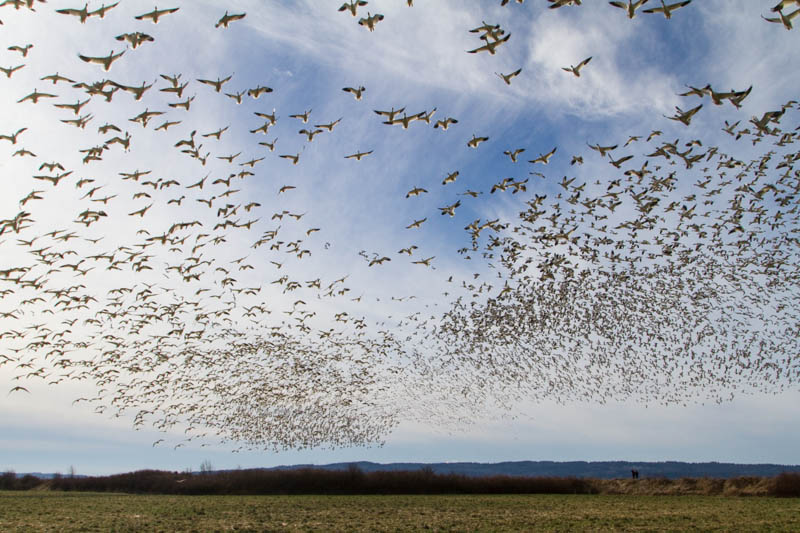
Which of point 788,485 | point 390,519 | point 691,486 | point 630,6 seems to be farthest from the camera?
point 691,486

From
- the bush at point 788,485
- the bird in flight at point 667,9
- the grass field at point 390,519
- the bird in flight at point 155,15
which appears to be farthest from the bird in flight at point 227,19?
the bush at point 788,485

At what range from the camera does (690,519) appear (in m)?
30.3

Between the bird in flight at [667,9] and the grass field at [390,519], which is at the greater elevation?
the bird in flight at [667,9]

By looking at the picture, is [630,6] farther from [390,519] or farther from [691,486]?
[691,486]

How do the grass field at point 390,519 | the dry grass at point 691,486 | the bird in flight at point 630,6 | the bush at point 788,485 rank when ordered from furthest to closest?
1. the dry grass at point 691,486
2. the bush at point 788,485
3. the grass field at point 390,519
4. the bird in flight at point 630,6

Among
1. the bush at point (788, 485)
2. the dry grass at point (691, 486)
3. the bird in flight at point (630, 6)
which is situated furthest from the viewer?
the dry grass at point (691, 486)

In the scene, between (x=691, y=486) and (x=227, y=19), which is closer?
(x=227, y=19)

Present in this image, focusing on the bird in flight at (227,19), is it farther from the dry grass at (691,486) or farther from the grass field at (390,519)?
the dry grass at (691,486)

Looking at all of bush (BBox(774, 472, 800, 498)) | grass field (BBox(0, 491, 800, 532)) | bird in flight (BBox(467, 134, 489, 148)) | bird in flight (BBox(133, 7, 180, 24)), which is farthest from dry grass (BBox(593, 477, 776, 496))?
bird in flight (BBox(133, 7, 180, 24))

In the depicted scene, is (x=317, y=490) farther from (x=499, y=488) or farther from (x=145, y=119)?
(x=145, y=119)

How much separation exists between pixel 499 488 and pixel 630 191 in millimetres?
47747

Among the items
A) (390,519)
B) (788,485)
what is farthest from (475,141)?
(788,485)

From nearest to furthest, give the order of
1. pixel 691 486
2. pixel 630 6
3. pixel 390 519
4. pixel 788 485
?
pixel 630 6, pixel 390 519, pixel 788 485, pixel 691 486

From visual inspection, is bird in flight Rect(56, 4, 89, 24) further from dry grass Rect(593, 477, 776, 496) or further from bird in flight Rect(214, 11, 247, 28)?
dry grass Rect(593, 477, 776, 496)
